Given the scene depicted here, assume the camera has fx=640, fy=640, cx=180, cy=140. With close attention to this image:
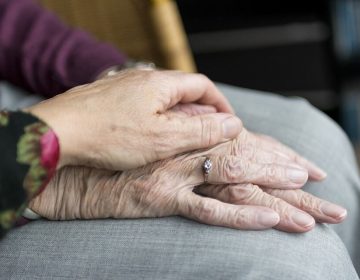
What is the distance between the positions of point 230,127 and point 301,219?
0.16 metres

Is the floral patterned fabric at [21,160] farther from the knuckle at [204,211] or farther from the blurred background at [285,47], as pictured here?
the blurred background at [285,47]

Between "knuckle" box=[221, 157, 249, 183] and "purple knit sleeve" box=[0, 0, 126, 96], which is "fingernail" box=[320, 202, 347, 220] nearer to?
"knuckle" box=[221, 157, 249, 183]

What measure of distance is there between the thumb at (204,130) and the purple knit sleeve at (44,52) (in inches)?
15.3

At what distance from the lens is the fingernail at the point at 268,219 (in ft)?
2.66

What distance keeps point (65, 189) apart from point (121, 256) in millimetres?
143

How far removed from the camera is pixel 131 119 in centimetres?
85

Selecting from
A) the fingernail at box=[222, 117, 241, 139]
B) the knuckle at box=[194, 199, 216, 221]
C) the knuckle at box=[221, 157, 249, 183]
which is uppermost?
the fingernail at box=[222, 117, 241, 139]

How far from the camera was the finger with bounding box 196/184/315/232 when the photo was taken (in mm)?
823

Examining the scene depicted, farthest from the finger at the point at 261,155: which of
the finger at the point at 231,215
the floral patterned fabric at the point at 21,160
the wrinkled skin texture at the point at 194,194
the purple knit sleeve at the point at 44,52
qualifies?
the purple knit sleeve at the point at 44,52

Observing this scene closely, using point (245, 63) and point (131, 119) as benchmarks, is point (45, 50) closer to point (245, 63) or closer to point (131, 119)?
point (131, 119)

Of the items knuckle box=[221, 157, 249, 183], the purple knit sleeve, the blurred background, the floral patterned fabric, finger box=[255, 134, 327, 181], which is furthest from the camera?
the blurred background

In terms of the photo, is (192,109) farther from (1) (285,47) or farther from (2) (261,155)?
(1) (285,47)

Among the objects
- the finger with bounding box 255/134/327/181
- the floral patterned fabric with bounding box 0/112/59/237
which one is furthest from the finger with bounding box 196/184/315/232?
the floral patterned fabric with bounding box 0/112/59/237

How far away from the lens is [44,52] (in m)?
1.23
